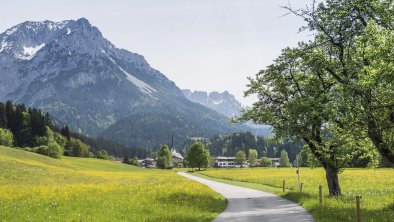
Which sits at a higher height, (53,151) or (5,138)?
(5,138)

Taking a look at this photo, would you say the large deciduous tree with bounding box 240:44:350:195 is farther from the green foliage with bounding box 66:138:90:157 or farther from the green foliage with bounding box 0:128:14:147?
the green foliage with bounding box 66:138:90:157

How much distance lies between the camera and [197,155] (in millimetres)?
139250

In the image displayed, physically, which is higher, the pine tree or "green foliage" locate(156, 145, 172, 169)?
the pine tree

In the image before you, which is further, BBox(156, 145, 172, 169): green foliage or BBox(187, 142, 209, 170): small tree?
BBox(156, 145, 172, 169): green foliage

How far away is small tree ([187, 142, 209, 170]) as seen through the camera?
13900 centimetres

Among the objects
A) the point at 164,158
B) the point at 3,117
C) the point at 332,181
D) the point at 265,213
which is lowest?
the point at 265,213

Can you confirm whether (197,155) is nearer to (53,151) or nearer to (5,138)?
(53,151)

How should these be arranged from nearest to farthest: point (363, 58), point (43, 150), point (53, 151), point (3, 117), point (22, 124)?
1. point (363, 58)
2. point (53, 151)
3. point (43, 150)
4. point (22, 124)
5. point (3, 117)

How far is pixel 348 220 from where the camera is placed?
2080 centimetres

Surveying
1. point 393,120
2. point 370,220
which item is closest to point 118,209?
point 370,220

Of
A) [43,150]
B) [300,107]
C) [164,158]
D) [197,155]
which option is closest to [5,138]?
[43,150]

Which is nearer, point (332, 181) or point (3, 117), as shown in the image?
point (332, 181)

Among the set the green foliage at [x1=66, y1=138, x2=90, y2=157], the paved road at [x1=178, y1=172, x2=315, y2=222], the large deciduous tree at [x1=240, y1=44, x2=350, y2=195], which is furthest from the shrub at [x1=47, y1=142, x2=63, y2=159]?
the paved road at [x1=178, y1=172, x2=315, y2=222]

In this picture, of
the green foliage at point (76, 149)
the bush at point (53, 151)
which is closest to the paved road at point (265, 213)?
the bush at point (53, 151)
